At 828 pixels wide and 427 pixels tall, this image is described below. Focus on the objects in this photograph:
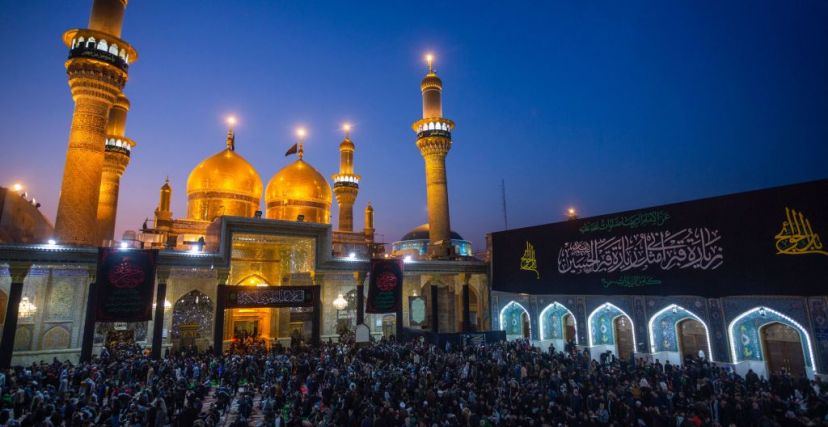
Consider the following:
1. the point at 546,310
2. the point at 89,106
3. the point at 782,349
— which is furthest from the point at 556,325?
the point at 89,106

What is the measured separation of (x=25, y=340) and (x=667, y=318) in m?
24.7

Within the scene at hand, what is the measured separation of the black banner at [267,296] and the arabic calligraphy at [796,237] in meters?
16.2

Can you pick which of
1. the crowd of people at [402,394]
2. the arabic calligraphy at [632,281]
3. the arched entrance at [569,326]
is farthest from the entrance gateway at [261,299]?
the arabic calligraphy at [632,281]

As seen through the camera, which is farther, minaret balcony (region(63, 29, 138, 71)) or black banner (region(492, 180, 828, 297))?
minaret balcony (region(63, 29, 138, 71))

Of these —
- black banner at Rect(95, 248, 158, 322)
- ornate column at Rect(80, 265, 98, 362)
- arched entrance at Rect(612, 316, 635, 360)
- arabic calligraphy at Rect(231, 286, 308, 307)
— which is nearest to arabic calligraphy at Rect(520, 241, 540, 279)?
arched entrance at Rect(612, 316, 635, 360)

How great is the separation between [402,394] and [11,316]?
12.7 metres

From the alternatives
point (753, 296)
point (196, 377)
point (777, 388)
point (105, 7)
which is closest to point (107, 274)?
point (196, 377)

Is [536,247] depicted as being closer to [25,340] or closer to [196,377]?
[196,377]

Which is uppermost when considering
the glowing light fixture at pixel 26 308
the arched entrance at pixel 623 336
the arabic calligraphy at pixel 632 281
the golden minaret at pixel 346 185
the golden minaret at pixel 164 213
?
the golden minaret at pixel 346 185

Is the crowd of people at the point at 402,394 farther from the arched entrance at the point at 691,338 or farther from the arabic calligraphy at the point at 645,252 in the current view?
the arabic calligraphy at the point at 645,252

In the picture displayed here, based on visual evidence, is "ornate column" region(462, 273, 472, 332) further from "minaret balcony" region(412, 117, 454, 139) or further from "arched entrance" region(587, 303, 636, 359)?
"minaret balcony" region(412, 117, 454, 139)

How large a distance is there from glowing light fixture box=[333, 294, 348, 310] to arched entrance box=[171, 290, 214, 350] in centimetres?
615

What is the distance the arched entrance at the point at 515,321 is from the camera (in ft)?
73.9

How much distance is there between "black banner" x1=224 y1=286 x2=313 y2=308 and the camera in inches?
680
